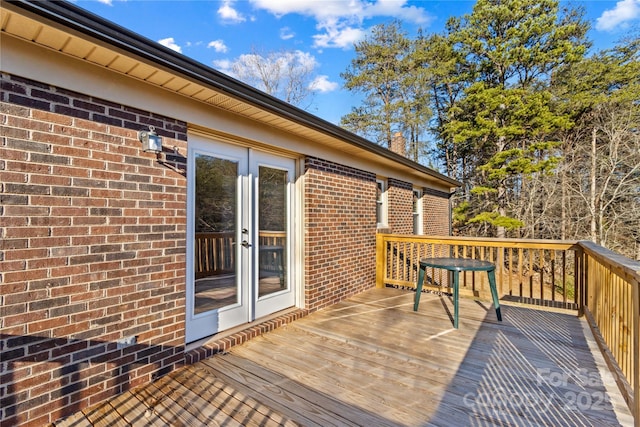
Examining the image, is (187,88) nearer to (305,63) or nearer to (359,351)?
(359,351)

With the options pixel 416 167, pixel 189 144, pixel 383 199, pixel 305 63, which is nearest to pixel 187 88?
pixel 189 144

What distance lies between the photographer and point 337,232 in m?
4.75

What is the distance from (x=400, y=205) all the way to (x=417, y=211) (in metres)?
1.69

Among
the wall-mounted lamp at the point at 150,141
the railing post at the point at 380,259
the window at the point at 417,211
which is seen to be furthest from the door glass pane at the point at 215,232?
the window at the point at 417,211

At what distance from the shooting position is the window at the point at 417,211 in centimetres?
824

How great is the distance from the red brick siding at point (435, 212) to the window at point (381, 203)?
253cm

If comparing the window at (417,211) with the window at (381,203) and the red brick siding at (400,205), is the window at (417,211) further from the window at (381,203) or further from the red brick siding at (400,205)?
the window at (381,203)

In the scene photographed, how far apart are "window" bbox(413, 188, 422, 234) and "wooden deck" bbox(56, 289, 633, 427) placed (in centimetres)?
463

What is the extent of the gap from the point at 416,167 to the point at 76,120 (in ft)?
19.3

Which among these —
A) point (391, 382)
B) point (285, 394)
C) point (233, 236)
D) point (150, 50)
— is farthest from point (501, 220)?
point (150, 50)

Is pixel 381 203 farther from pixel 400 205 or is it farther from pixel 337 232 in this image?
pixel 337 232

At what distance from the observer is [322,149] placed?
4.46 m

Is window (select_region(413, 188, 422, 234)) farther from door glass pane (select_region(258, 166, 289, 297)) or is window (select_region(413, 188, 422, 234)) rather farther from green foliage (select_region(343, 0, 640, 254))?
door glass pane (select_region(258, 166, 289, 297))

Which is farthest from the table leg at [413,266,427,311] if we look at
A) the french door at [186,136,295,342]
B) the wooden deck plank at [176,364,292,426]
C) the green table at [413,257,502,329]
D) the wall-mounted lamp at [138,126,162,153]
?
the wall-mounted lamp at [138,126,162,153]
